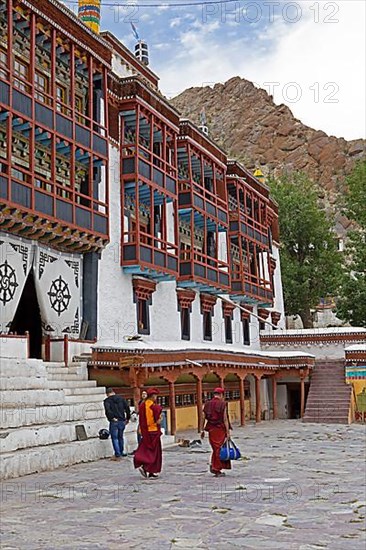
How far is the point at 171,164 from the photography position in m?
25.3

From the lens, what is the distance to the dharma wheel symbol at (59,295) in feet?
59.2

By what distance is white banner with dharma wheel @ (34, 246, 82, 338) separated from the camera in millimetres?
17656

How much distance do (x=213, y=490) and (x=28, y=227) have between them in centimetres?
892

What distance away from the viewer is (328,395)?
26.4 metres

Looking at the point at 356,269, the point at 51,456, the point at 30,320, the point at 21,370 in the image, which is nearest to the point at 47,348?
the point at 30,320

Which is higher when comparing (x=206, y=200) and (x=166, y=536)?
(x=206, y=200)

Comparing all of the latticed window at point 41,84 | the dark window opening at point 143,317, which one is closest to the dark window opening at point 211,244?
the dark window opening at point 143,317

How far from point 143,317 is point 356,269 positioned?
63.8 feet

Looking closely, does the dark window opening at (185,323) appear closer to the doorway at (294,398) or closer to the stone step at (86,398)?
the doorway at (294,398)

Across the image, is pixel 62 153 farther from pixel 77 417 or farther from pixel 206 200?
pixel 206 200

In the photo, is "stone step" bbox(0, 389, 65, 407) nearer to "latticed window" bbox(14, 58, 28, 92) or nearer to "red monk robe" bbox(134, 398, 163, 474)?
"red monk robe" bbox(134, 398, 163, 474)

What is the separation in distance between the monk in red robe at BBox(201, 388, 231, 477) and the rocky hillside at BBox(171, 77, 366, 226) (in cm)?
7563

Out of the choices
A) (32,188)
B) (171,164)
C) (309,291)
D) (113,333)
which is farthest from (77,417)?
(309,291)

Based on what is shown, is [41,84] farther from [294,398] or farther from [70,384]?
[294,398]
